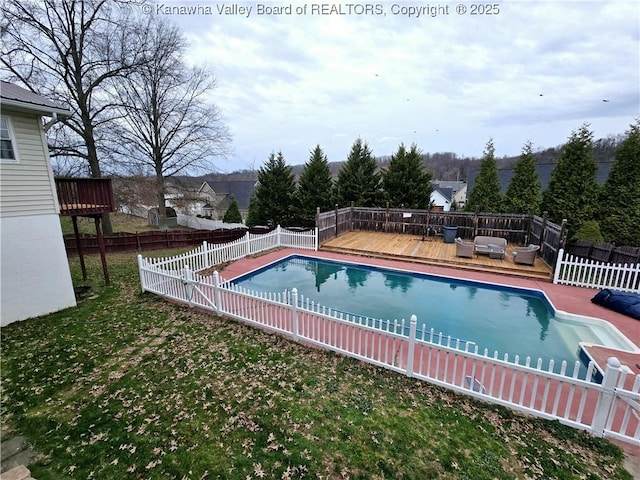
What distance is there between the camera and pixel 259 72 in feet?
43.7

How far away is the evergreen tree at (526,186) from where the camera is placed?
1284 cm

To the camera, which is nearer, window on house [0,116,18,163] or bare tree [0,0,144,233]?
window on house [0,116,18,163]

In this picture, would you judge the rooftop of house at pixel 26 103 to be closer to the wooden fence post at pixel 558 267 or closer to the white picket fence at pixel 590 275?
the wooden fence post at pixel 558 267

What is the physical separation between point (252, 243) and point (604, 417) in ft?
34.9

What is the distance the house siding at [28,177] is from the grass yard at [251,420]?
108 inches

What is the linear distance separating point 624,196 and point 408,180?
879 cm

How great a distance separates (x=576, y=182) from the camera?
1084 cm

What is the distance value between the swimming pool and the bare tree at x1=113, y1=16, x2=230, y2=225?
12.3m

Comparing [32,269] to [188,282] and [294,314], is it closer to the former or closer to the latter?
[188,282]

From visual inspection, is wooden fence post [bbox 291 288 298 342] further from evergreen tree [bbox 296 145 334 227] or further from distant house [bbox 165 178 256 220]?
distant house [bbox 165 178 256 220]

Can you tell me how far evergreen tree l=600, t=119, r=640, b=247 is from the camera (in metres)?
9.56

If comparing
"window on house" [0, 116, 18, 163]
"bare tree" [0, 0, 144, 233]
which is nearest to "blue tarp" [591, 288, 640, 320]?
"window on house" [0, 116, 18, 163]

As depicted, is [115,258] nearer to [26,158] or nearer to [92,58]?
[26,158]

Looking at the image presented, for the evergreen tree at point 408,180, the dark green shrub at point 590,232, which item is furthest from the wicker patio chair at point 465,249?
the evergreen tree at point 408,180
